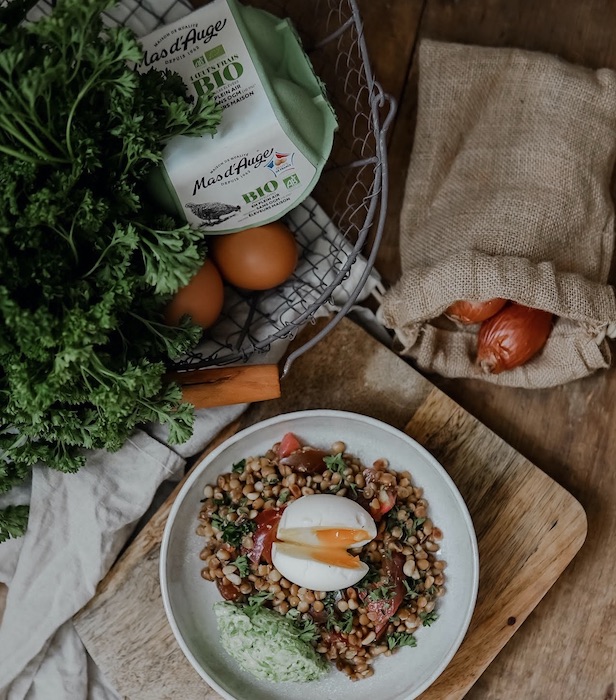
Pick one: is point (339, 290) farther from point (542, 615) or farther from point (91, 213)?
point (542, 615)

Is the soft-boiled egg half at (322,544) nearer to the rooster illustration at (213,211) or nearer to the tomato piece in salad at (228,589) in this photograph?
the tomato piece in salad at (228,589)

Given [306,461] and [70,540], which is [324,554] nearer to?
[306,461]

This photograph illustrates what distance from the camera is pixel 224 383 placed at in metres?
1.23

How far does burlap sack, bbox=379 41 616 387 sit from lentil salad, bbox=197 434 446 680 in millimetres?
233

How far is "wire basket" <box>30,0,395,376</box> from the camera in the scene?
130cm

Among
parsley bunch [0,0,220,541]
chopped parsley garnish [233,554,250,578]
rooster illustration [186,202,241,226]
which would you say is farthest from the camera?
chopped parsley garnish [233,554,250,578]

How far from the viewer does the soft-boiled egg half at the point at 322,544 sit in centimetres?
119

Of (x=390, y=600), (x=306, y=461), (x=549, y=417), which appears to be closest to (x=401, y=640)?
(x=390, y=600)

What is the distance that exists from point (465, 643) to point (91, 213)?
0.88 meters

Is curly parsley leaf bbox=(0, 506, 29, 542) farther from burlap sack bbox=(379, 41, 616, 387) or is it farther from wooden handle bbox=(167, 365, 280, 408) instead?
burlap sack bbox=(379, 41, 616, 387)

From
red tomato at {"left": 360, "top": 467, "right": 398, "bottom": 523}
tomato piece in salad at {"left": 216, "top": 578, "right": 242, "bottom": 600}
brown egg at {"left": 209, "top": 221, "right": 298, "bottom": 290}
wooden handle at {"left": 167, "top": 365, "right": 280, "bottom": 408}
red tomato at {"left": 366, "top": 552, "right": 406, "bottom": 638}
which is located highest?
brown egg at {"left": 209, "top": 221, "right": 298, "bottom": 290}

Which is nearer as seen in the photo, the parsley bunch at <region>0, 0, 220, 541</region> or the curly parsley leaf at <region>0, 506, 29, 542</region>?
the parsley bunch at <region>0, 0, 220, 541</region>

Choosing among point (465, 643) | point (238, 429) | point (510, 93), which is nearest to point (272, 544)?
point (238, 429)

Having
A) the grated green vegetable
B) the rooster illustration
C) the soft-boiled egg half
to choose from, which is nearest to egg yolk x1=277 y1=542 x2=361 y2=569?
the soft-boiled egg half
